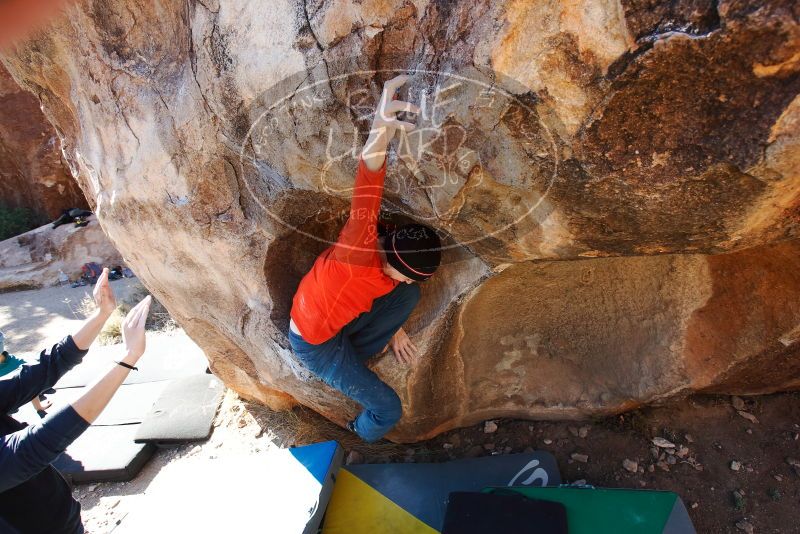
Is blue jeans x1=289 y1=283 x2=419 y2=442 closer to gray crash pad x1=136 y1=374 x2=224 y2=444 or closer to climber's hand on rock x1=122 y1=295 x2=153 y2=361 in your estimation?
climber's hand on rock x1=122 y1=295 x2=153 y2=361

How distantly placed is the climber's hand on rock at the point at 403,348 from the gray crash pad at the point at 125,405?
1821 mm

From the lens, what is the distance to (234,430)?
9.26 feet

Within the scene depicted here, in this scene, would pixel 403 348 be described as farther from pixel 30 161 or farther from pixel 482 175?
pixel 30 161

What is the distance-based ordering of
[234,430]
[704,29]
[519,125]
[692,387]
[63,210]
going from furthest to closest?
1. [63,210]
2. [234,430]
3. [692,387]
4. [519,125]
5. [704,29]

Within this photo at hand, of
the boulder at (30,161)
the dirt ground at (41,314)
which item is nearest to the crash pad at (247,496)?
the dirt ground at (41,314)

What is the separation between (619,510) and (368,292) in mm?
1137

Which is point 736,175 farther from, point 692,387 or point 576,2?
point 692,387

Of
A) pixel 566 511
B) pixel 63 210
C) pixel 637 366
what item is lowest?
pixel 566 511

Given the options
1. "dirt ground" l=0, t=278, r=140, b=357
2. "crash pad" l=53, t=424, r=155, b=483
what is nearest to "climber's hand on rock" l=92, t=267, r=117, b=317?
"crash pad" l=53, t=424, r=155, b=483

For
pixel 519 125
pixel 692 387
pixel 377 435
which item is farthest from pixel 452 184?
pixel 692 387

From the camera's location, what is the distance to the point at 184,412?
292cm

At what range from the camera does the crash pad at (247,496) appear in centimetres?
189

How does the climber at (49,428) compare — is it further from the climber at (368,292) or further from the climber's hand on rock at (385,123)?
the climber's hand on rock at (385,123)

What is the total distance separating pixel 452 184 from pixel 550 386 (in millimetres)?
1228
